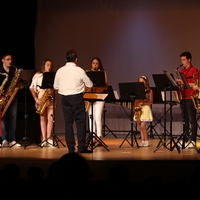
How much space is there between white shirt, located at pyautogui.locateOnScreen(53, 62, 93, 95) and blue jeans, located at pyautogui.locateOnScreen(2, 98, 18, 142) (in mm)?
1735

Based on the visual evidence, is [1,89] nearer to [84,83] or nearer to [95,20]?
[84,83]

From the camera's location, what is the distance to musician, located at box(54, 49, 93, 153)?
901 centimetres

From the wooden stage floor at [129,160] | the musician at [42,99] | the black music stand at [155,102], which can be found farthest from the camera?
the black music stand at [155,102]

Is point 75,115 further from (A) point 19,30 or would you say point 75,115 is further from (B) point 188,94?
(A) point 19,30

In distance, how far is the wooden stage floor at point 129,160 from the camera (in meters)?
7.75

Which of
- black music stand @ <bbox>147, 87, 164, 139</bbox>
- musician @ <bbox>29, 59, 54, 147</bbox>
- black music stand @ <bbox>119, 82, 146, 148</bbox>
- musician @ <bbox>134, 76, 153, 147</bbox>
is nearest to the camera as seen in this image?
black music stand @ <bbox>119, 82, 146, 148</bbox>

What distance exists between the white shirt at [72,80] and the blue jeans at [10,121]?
5.69ft

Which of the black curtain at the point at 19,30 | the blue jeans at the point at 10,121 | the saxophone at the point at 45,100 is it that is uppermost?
the black curtain at the point at 19,30

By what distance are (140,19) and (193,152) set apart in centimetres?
563

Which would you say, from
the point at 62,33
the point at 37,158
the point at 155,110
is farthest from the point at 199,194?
the point at 62,33

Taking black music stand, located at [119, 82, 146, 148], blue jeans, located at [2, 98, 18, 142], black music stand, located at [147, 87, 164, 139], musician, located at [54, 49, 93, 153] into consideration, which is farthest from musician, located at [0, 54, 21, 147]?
black music stand, located at [147, 87, 164, 139]

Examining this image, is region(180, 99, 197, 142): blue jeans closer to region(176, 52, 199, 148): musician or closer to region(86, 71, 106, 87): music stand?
region(176, 52, 199, 148): musician

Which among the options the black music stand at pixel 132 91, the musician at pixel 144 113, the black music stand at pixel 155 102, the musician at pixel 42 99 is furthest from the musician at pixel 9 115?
the black music stand at pixel 155 102

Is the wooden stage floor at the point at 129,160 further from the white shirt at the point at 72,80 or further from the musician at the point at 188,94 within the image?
the white shirt at the point at 72,80
